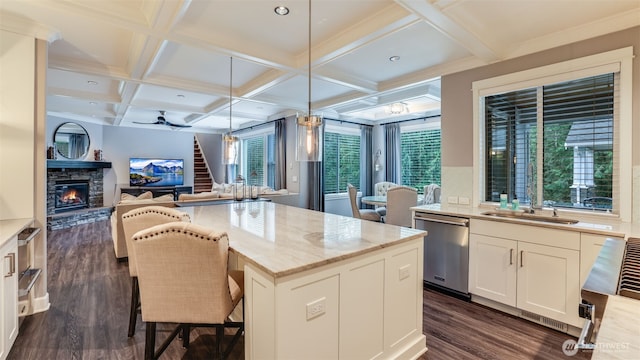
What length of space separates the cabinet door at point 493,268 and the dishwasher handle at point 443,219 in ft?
0.51

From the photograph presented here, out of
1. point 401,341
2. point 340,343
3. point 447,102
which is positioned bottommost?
point 401,341

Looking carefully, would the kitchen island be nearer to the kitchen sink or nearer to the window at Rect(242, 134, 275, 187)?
the kitchen sink

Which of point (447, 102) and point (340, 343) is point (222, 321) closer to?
point (340, 343)

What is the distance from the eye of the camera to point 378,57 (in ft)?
11.3

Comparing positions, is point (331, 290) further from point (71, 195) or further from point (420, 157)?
point (71, 195)

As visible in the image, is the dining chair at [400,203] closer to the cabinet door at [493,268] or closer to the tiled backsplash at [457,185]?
the tiled backsplash at [457,185]

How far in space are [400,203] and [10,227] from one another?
4252mm

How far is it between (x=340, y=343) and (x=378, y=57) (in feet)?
9.94

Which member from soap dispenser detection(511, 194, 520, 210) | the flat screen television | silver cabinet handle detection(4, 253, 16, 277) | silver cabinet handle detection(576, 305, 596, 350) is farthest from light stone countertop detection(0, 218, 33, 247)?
the flat screen television

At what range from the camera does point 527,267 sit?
103 inches

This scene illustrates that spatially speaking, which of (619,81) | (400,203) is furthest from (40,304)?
(619,81)

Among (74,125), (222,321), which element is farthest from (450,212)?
(74,125)

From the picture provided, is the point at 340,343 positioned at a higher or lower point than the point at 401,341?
higher

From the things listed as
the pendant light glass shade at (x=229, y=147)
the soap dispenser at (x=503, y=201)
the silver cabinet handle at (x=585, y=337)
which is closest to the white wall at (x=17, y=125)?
the pendant light glass shade at (x=229, y=147)
